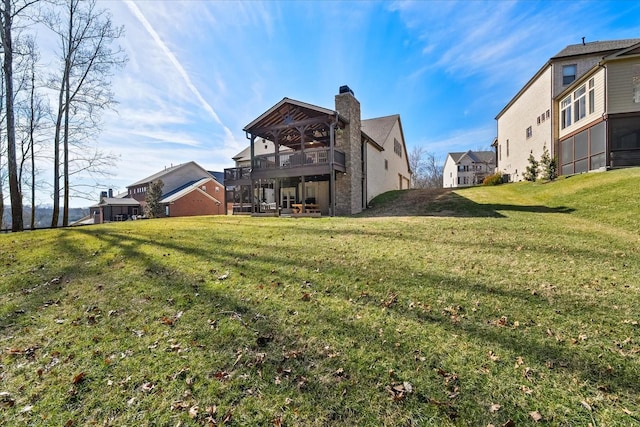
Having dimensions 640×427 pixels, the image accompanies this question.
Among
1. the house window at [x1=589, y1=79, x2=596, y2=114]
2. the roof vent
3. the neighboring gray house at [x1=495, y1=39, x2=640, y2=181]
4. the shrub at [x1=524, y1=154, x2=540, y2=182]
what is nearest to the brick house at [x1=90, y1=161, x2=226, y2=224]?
the roof vent

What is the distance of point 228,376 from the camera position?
3.11 meters

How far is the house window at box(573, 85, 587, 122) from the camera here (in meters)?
17.3

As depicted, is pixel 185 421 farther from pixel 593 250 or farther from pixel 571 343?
pixel 593 250

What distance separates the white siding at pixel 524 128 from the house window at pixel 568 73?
0.81 m

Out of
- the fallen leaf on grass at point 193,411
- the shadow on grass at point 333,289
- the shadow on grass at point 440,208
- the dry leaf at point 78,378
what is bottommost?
the fallen leaf on grass at point 193,411

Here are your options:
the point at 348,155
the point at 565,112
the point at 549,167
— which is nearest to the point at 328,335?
the point at 348,155

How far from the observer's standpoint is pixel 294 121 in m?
17.2

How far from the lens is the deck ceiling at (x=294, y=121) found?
1602 centimetres

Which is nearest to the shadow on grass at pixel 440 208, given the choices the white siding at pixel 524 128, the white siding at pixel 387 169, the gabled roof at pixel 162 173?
the white siding at pixel 387 169

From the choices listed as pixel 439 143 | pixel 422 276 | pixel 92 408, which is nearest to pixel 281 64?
pixel 422 276

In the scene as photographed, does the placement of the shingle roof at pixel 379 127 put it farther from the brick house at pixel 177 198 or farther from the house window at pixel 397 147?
the brick house at pixel 177 198

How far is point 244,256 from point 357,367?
14.9 feet

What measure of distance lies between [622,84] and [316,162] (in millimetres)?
17208

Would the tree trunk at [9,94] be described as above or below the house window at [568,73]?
below
